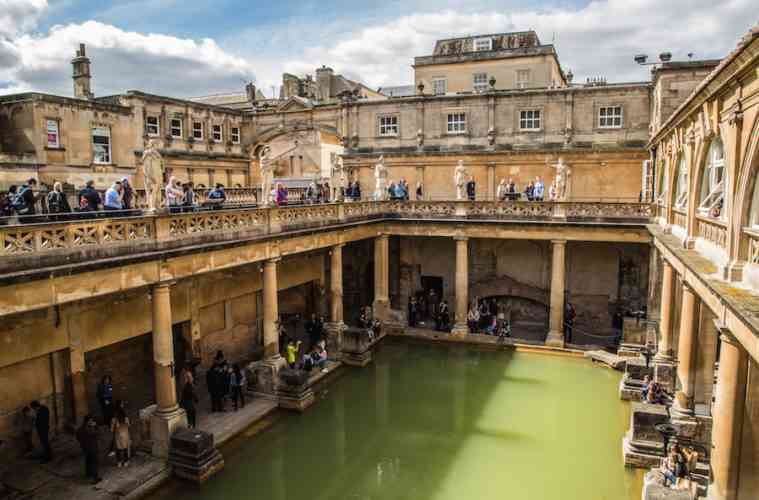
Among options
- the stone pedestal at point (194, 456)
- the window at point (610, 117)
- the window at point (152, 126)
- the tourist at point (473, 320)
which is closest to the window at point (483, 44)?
the window at point (610, 117)

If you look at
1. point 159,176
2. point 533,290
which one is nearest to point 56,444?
point 159,176

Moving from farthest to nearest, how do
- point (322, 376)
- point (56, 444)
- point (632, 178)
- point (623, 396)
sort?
point (632, 178) → point (322, 376) → point (623, 396) → point (56, 444)

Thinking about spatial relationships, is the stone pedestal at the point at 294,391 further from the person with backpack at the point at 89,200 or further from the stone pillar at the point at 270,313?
the person with backpack at the point at 89,200

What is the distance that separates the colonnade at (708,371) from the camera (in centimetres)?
875

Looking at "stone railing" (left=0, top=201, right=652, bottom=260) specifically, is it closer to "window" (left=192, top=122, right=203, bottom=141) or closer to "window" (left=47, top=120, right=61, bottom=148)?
"window" (left=47, top=120, right=61, bottom=148)

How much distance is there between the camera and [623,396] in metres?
17.8

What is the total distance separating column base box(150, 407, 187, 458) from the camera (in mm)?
13672

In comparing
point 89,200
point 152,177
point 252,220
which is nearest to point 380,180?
point 252,220

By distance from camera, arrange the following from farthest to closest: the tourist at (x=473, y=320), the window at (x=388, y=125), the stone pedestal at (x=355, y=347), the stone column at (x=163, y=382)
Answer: the window at (x=388, y=125) → the tourist at (x=473, y=320) → the stone pedestal at (x=355, y=347) → the stone column at (x=163, y=382)

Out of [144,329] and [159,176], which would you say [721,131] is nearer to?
[159,176]

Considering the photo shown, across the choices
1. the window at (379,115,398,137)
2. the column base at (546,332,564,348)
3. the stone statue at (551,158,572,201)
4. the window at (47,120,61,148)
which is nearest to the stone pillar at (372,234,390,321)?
the column base at (546,332,564,348)

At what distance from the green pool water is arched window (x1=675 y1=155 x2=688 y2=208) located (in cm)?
655

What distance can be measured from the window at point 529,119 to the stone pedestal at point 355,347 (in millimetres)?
14637

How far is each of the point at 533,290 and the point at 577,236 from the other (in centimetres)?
571
